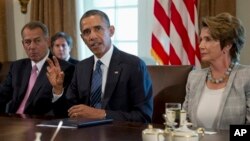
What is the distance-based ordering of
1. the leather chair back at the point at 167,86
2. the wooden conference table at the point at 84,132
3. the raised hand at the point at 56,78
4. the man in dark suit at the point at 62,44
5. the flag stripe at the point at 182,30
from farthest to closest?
the man in dark suit at the point at 62,44, the flag stripe at the point at 182,30, the leather chair back at the point at 167,86, the raised hand at the point at 56,78, the wooden conference table at the point at 84,132

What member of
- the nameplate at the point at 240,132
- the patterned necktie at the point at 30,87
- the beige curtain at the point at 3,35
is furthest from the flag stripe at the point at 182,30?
the beige curtain at the point at 3,35

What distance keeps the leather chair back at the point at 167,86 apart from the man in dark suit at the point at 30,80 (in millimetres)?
606

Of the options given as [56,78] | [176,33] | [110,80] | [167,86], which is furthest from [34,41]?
[176,33]

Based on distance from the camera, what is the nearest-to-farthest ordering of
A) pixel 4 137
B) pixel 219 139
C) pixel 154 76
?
1. pixel 219 139
2. pixel 4 137
3. pixel 154 76

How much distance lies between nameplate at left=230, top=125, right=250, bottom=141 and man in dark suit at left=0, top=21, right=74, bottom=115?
5.43 ft

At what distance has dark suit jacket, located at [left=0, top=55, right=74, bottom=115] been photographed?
2949 millimetres

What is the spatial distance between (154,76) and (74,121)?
0.94m

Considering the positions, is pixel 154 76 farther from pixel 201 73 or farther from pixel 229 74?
pixel 229 74

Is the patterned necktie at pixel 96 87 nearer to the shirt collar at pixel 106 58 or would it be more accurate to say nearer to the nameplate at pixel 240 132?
the shirt collar at pixel 106 58

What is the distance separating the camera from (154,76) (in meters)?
2.96

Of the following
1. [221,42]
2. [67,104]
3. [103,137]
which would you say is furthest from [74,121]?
[221,42]

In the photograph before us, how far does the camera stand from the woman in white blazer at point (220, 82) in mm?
2361

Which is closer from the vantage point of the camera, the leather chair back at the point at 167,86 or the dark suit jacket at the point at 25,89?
the leather chair back at the point at 167,86

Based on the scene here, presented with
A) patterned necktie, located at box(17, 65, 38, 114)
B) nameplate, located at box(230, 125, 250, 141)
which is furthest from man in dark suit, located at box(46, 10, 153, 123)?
nameplate, located at box(230, 125, 250, 141)
